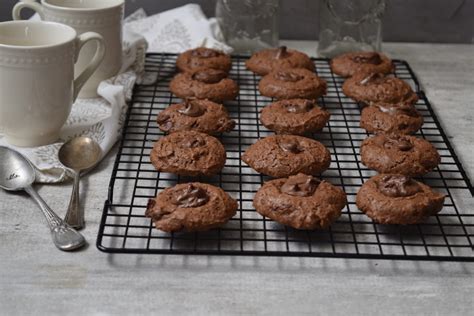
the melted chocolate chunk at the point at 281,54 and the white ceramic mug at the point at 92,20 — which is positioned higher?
the white ceramic mug at the point at 92,20

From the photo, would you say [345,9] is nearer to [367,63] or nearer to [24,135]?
[367,63]

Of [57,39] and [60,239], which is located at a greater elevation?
[57,39]

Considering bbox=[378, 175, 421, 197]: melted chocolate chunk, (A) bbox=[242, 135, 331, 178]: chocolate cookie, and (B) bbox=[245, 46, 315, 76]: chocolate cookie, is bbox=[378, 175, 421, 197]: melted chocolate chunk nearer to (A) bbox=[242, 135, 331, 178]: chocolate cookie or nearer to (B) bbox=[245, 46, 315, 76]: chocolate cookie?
(A) bbox=[242, 135, 331, 178]: chocolate cookie

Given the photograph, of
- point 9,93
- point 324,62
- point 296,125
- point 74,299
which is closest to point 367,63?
point 324,62

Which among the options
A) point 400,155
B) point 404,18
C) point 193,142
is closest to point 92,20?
point 193,142

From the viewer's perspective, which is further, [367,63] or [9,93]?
[367,63]

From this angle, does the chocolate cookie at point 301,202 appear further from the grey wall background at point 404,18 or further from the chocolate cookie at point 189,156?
the grey wall background at point 404,18

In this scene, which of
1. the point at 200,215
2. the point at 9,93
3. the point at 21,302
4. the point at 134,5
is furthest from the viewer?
the point at 134,5

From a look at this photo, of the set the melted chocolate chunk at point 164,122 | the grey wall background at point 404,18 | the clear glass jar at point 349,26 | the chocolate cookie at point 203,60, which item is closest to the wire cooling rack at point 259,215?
the melted chocolate chunk at point 164,122
